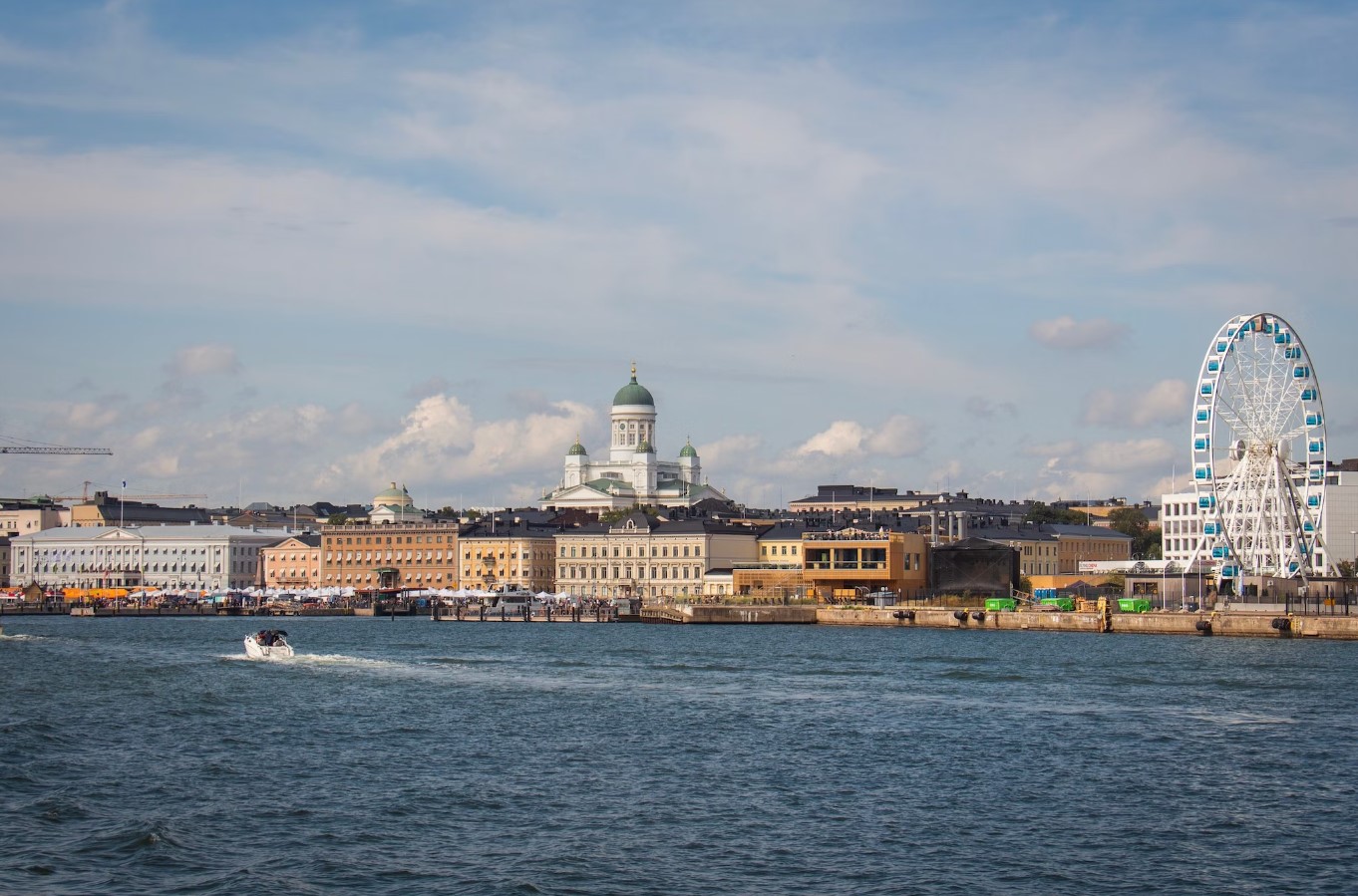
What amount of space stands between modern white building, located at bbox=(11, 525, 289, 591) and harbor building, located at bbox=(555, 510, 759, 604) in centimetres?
4050

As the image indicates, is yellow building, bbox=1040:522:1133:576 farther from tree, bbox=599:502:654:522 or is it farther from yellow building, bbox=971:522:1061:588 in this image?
tree, bbox=599:502:654:522

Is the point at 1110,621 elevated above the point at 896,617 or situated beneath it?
elevated above

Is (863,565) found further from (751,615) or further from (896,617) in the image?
(896,617)

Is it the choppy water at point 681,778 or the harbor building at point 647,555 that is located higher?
the harbor building at point 647,555

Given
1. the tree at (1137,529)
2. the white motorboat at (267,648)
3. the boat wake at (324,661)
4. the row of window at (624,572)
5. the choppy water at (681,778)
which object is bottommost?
the choppy water at (681,778)

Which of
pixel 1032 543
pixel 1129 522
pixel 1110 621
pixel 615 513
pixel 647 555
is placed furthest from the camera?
pixel 1129 522

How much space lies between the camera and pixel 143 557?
17950 cm

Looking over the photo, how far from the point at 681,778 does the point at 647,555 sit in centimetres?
11321

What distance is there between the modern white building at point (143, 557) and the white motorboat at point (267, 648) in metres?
106

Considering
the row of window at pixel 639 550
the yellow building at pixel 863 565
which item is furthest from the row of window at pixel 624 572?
the yellow building at pixel 863 565

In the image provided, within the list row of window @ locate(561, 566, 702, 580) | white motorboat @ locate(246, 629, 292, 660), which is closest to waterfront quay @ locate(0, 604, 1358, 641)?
row of window @ locate(561, 566, 702, 580)

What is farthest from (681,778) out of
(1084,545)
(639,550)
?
(1084,545)

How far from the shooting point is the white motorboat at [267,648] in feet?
227

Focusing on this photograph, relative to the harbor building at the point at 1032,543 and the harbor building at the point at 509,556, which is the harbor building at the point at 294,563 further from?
the harbor building at the point at 1032,543
